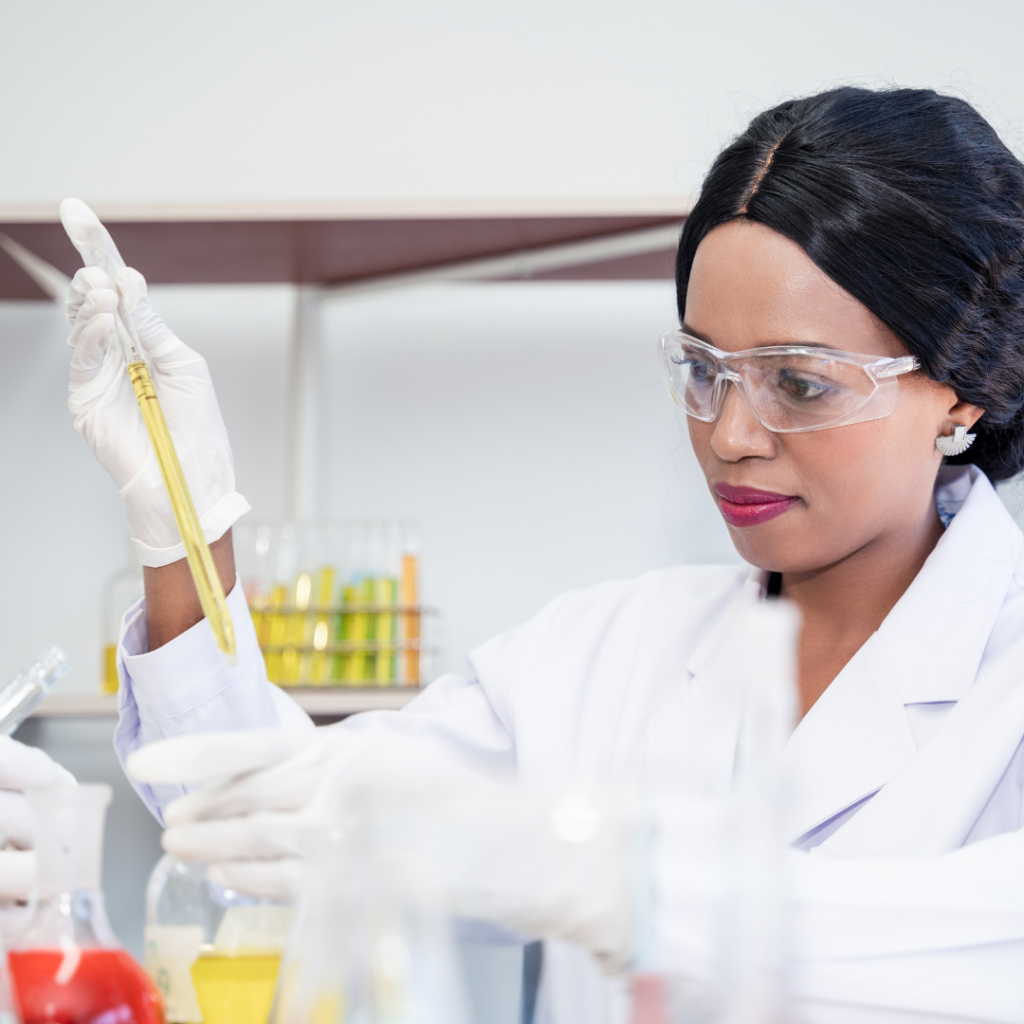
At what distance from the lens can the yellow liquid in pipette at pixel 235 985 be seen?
57cm

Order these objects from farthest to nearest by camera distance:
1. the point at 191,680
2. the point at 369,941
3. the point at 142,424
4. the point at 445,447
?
1. the point at 445,447
2. the point at 142,424
3. the point at 191,680
4. the point at 369,941

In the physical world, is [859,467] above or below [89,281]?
below

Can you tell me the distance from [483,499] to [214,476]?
47.1 inches

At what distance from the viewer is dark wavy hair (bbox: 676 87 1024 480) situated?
3.37 feet

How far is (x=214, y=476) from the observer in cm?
105

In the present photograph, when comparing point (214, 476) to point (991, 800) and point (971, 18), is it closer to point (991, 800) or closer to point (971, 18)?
point (991, 800)

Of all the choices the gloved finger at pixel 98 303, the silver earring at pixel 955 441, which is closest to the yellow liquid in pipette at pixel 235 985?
the gloved finger at pixel 98 303

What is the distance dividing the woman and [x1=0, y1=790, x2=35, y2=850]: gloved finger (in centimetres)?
17

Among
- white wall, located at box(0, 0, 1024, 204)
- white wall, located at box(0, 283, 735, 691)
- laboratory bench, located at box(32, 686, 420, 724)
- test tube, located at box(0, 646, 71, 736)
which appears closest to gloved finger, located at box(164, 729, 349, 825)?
test tube, located at box(0, 646, 71, 736)

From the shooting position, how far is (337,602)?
6.17 feet

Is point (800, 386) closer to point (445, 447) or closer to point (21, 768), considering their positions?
point (21, 768)

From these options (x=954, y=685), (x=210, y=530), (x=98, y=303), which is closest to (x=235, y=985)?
(x=210, y=530)

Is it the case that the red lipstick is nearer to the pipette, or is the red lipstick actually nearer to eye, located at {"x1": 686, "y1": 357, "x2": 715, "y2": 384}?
eye, located at {"x1": 686, "y1": 357, "x2": 715, "y2": 384}

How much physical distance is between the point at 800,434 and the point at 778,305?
4.8 inches
